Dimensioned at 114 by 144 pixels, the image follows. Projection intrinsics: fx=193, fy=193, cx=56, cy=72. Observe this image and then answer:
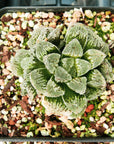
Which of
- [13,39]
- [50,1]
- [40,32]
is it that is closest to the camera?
[40,32]

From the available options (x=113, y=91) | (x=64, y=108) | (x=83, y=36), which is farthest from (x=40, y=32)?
(x=113, y=91)

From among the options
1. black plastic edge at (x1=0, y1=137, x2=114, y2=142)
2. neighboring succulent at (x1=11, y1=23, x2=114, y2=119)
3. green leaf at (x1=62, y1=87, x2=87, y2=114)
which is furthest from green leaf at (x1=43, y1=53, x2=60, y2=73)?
black plastic edge at (x1=0, y1=137, x2=114, y2=142)

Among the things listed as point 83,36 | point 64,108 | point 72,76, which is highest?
point 83,36

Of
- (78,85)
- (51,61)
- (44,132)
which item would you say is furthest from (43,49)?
(44,132)

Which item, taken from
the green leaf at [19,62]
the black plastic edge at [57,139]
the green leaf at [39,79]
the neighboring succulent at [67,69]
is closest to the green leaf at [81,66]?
the neighboring succulent at [67,69]

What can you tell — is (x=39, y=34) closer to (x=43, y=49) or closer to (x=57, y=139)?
(x=43, y=49)

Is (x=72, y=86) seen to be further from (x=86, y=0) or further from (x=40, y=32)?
(x=86, y=0)

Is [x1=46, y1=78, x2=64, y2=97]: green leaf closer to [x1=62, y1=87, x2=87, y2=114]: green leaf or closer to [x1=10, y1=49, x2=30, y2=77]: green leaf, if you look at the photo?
[x1=62, y1=87, x2=87, y2=114]: green leaf

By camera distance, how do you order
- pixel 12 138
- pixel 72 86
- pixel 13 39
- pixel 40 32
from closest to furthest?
pixel 72 86
pixel 40 32
pixel 12 138
pixel 13 39
